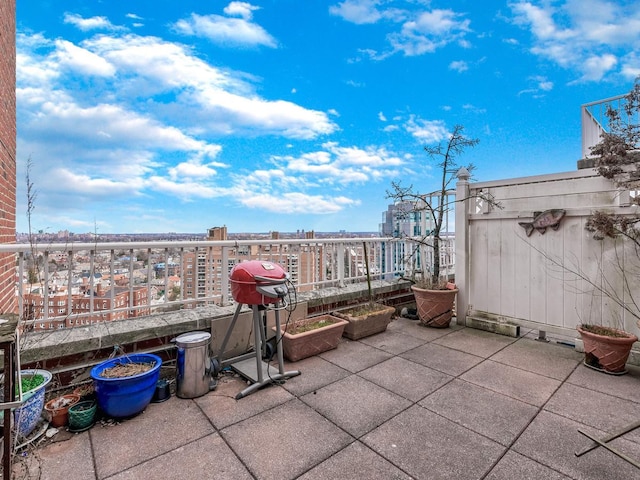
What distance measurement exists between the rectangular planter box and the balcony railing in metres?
0.87

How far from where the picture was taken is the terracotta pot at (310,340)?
2.99 m

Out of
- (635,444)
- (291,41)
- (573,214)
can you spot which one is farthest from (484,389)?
(291,41)

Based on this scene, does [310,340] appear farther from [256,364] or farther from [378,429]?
[378,429]

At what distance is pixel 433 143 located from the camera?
14.0ft

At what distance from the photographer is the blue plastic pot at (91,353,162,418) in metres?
1.98

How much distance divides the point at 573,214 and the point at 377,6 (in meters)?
4.64

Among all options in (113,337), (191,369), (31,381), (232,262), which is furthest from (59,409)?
(232,262)

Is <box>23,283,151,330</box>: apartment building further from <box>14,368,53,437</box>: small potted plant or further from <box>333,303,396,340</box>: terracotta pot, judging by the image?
<box>333,303,396,340</box>: terracotta pot

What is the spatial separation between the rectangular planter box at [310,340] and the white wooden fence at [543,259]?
2.09 m

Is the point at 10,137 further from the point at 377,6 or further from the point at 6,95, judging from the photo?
the point at 377,6

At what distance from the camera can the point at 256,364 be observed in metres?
2.74

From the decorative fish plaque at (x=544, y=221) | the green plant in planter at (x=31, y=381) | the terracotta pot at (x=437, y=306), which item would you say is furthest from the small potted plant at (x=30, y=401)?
the decorative fish plaque at (x=544, y=221)

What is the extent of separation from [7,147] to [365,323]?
5.04 metres

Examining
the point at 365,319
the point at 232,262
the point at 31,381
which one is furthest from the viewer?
the point at 365,319
